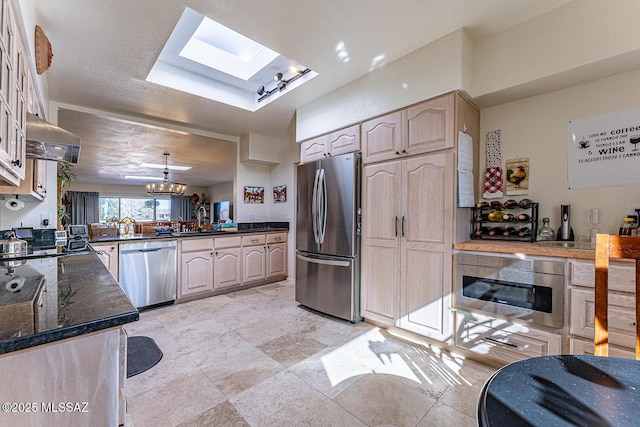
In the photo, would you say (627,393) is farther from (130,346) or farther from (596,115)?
(130,346)

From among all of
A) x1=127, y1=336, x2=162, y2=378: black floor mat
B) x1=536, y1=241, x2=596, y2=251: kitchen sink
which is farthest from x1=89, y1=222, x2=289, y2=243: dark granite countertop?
x1=536, y1=241, x2=596, y2=251: kitchen sink

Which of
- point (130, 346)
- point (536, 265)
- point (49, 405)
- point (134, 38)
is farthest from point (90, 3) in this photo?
point (536, 265)

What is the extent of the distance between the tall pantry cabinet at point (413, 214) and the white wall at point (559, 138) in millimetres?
292

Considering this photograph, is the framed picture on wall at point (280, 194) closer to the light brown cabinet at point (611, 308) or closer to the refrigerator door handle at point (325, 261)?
the refrigerator door handle at point (325, 261)

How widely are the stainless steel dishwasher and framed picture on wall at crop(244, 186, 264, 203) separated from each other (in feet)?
5.14

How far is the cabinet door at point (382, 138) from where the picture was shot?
250 cm

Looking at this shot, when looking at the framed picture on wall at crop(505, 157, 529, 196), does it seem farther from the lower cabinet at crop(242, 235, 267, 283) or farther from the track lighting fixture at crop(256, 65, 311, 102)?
the lower cabinet at crop(242, 235, 267, 283)

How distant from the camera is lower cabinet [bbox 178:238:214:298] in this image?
3.53 meters

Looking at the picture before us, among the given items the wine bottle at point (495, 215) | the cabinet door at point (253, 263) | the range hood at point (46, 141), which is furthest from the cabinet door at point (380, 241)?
the range hood at point (46, 141)

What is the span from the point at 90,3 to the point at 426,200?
277cm

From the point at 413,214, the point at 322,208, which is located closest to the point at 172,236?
the point at 322,208

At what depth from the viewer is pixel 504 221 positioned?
2309 millimetres

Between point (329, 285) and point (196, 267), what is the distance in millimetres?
1889

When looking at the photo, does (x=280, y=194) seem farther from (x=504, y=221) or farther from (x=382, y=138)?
(x=504, y=221)
